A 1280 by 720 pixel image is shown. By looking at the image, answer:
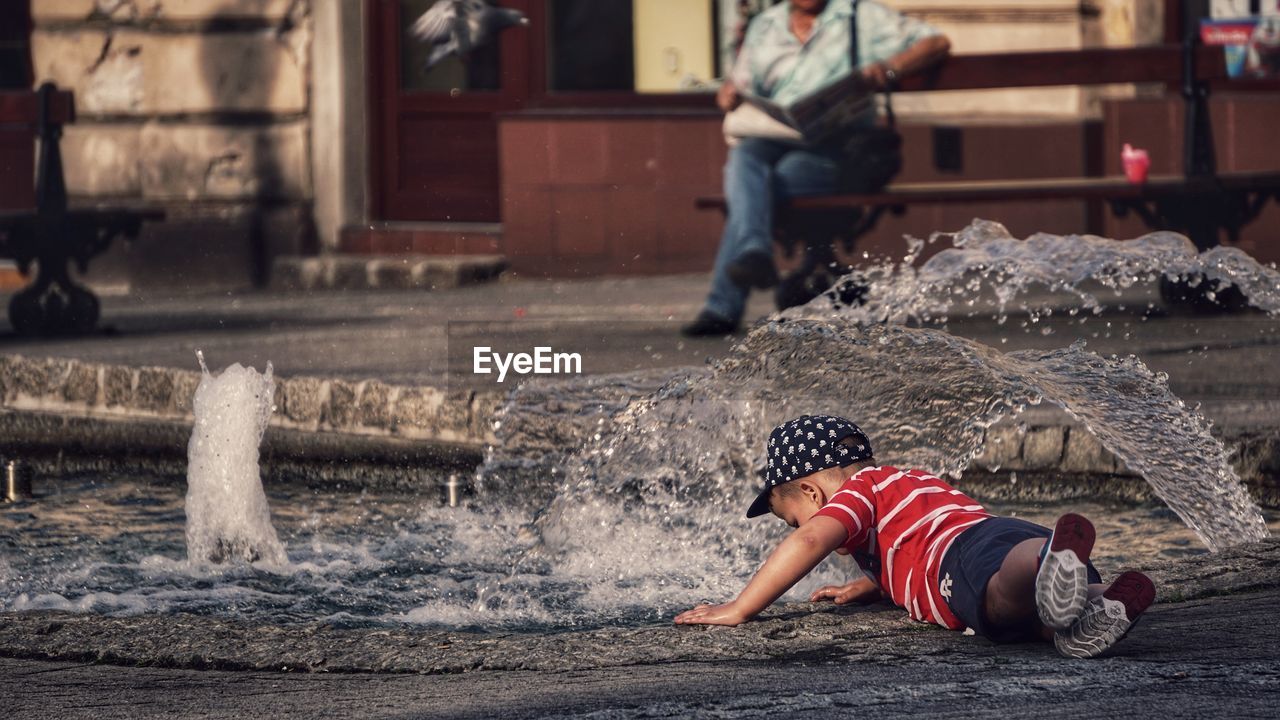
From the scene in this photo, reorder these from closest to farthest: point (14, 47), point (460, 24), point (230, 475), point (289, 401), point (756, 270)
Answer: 1. point (230, 475)
2. point (289, 401)
3. point (756, 270)
4. point (460, 24)
5. point (14, 47)

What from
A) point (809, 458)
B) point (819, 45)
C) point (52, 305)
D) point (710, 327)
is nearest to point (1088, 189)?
point (819, 45)

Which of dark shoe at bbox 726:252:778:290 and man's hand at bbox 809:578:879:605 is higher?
dark shoe at bbox 726:252:778:290

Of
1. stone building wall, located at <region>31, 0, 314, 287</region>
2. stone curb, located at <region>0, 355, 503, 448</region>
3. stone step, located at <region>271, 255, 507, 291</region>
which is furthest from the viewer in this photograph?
stone building wall, located at <region>31, 0, 314, 287</region>

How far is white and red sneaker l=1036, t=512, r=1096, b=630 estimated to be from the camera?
3.16 meters

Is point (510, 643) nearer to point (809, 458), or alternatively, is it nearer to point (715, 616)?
point (715, 616)

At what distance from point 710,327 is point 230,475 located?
387 centimetres

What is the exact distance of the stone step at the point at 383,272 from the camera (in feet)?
36.8

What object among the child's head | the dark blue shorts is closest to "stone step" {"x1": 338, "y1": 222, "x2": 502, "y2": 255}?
the child's head

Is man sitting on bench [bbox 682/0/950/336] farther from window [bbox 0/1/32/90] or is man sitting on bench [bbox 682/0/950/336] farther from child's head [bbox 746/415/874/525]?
window [bbox 0/1/32/90]

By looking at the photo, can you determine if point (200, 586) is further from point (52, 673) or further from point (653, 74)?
point (653, 74)

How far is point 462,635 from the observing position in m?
3.49

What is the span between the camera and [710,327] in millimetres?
8727

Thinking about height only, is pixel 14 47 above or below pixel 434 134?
above

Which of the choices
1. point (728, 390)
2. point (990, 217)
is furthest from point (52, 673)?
point (990, 217)
